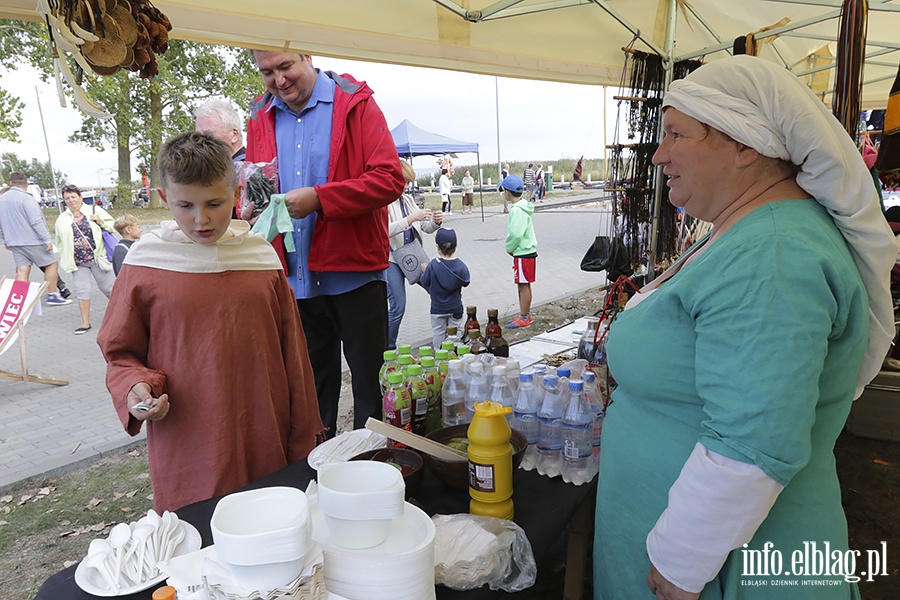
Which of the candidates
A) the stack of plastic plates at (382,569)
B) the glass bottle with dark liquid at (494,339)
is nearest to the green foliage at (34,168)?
the glass bottle with dark liquid at (494,339)

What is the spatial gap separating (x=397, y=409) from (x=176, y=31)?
1.69 metres

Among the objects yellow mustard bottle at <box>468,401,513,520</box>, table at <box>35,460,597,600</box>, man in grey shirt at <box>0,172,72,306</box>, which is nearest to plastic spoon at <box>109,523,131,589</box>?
table at <box>35,460,597,600</box>

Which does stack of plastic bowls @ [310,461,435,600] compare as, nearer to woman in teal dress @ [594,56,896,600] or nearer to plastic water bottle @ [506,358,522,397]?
woman in teal dress @ [594,56,896,600]

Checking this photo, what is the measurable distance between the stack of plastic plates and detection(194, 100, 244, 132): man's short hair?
2.77 m

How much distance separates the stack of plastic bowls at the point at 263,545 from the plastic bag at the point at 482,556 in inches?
15.7

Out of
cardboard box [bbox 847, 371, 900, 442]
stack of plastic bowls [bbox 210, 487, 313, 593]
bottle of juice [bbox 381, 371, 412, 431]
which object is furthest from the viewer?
cardboard box [bbox 847, 371, 900, 442]

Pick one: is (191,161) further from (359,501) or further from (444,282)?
(444,282)

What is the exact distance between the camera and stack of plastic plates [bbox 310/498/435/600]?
0.94m

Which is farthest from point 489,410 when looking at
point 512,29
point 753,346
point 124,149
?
point 124,149

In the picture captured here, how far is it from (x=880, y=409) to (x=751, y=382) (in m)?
3.86

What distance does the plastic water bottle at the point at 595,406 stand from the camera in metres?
1.75

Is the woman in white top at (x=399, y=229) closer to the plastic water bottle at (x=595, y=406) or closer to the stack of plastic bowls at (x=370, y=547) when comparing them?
the plastic water bottle at (x=595, y=406)

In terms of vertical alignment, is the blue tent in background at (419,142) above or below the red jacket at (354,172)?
above

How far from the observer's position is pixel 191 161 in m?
1.62
